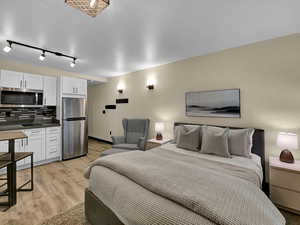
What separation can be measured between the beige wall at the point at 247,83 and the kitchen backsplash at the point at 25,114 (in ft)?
8.53

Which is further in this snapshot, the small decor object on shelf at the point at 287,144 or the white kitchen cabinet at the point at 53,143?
the white kitchen cabinet at the point at 53,143

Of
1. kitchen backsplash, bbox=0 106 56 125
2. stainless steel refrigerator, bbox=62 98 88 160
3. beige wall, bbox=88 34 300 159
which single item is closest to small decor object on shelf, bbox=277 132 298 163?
beige wall, bbox=88 34 300 159

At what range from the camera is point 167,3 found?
5.30ft

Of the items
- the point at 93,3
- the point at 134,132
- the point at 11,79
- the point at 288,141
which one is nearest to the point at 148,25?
the point at 93,3

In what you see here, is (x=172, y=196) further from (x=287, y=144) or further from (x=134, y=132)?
(x=134, y=132)

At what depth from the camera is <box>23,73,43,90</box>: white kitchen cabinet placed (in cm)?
344

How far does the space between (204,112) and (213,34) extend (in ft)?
4.94

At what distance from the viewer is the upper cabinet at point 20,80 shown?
3.16 meters

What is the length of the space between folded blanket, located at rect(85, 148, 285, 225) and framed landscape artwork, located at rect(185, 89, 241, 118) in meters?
1.33

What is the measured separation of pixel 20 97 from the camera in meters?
3.40

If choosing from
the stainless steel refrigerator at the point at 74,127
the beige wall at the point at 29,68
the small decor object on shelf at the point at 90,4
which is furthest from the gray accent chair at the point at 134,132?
the small decor object on shelf at the point at 90,4

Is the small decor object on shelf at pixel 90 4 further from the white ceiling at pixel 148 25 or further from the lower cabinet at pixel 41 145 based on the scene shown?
the lower cabinet at pixel 41 145

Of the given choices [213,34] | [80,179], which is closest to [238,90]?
[213,34]

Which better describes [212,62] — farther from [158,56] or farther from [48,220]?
[48,220]
